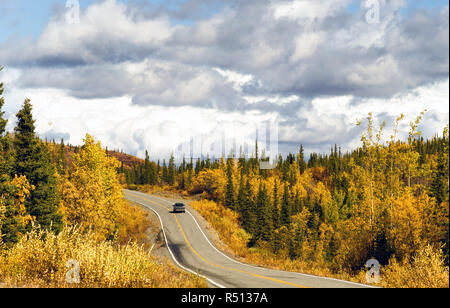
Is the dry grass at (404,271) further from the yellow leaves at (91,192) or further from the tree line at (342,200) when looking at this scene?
the yellow leaves at (91,192)

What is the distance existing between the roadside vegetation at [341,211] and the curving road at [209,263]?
1.95m

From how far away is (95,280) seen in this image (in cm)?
987

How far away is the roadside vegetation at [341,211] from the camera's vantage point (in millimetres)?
19609

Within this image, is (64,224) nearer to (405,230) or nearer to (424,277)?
Result: (405,230)

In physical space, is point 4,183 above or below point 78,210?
above

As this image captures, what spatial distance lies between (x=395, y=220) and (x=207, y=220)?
A: 3728 centimetres

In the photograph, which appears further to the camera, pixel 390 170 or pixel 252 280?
pixel 390 170

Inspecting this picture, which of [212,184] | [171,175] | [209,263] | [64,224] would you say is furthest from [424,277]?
[171,175]

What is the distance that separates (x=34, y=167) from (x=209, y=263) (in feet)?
59.1

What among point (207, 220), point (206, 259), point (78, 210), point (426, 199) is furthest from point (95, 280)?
point (207, 220)

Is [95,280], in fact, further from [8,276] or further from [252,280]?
[252,280]

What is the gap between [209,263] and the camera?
30.5 metres

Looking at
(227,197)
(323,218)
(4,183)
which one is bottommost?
(323,218)

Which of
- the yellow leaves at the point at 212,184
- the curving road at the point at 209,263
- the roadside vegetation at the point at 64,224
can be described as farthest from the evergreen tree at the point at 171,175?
the roadside vegetation at the point at 64,224
